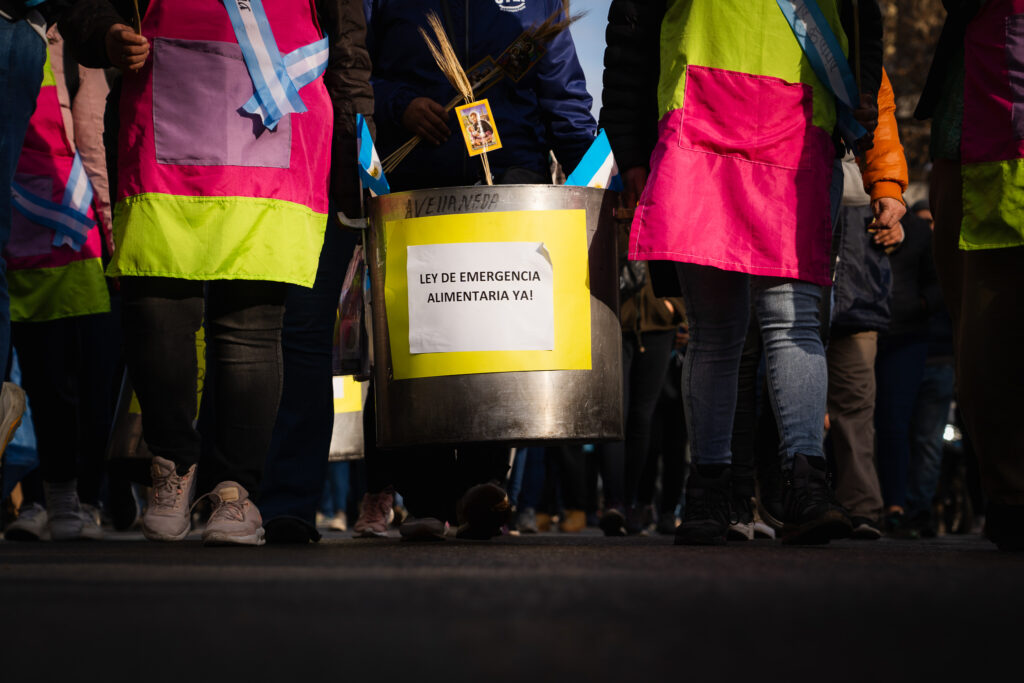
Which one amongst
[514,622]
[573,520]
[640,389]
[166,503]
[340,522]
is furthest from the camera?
[340,522]

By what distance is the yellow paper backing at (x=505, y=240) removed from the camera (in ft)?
11.8

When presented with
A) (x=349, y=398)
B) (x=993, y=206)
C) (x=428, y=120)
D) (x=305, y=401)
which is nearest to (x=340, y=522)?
(x=349, y=398)

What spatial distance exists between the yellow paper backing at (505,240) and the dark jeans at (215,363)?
323 mm

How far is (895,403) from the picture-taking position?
653 cm

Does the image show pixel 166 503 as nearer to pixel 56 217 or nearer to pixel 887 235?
pixel 56 217

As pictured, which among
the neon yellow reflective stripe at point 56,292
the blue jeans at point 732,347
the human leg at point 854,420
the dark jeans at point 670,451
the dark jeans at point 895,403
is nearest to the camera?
the blue jeans at point 732,347

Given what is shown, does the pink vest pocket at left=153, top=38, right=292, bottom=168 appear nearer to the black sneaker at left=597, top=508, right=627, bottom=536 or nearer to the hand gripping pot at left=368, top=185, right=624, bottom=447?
the hand gripping pot at left=368, top=185, right=624, bottom=447

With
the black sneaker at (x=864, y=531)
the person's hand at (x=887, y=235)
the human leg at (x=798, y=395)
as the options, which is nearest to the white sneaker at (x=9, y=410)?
the human leg at (x=798, y=395)

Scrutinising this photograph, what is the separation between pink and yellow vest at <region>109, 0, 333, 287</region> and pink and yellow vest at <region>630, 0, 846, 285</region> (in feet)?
3.06

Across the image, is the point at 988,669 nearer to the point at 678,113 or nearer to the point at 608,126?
the point at 678,113

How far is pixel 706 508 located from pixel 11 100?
2056 mm

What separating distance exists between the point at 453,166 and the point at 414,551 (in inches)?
55.5

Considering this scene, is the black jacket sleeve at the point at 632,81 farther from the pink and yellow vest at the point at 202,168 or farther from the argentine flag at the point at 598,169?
the pink and yellow vest at the point at 202,168

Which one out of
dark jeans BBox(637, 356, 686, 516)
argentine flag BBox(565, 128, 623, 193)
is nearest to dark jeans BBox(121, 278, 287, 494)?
argentine flag BBox(565, 128, 623, 193)
